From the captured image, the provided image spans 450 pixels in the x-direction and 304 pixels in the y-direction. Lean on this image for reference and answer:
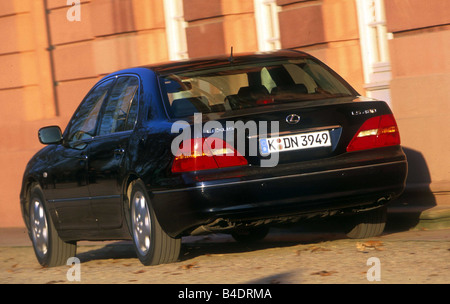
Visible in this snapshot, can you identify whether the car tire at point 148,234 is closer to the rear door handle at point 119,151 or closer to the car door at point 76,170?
the rear door handle at point 119,151

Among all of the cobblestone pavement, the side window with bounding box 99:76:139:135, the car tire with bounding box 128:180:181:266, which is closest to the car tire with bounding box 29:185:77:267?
the cobblestone pavement

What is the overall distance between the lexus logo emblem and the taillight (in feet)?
1.40

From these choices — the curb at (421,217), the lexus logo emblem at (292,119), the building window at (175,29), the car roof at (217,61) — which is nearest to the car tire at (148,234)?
the car roof at (217,61)

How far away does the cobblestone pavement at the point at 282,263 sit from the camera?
21.9 ft

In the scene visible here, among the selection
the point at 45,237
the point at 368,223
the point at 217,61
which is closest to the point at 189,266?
the point at 368,223

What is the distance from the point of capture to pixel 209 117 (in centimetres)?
739

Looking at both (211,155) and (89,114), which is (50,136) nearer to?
(89,114)

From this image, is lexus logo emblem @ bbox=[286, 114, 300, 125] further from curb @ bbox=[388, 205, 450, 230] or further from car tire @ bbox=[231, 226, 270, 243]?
curb @ bbox=[388, 205, 450, 230]

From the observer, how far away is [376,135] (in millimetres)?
7594

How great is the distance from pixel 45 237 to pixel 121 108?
1.88 metres

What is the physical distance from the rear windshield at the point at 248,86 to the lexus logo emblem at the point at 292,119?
0.40 m

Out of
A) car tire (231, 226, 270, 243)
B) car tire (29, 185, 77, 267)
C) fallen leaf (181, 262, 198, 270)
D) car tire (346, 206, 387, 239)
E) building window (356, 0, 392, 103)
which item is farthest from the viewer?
building window (356, 0, 392, 103)

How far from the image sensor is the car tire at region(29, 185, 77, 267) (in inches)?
378
